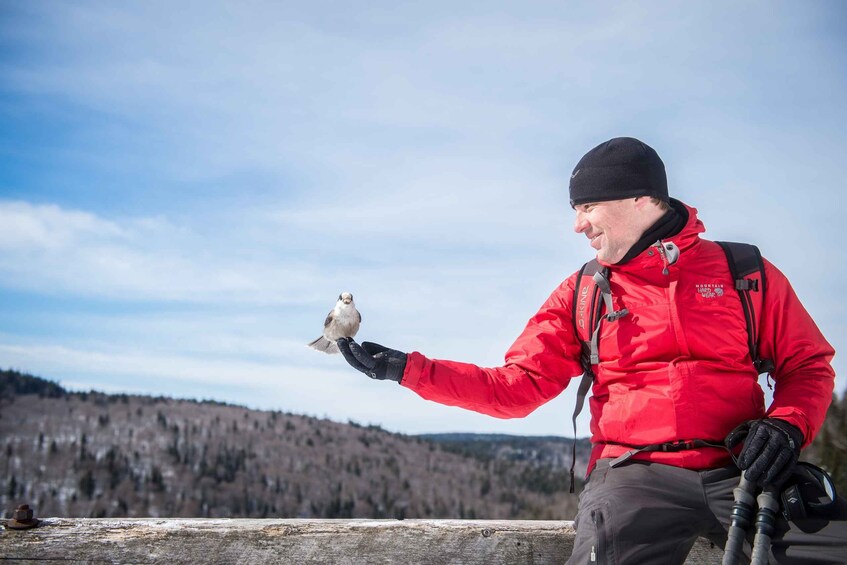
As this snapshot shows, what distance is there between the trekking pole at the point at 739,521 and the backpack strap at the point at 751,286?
0.67m

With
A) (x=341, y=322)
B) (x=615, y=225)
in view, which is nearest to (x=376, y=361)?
(x=341, y=322)

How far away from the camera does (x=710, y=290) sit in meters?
3.17

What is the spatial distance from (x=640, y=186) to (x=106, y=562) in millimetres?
3003

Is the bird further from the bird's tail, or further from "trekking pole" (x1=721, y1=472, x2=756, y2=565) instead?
"trekking pole" (x1=721, y1=472, x2=756, y2=565)

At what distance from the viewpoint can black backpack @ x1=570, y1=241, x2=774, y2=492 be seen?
3168 mm

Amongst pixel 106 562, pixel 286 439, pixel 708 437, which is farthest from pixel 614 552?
pixel 286 439

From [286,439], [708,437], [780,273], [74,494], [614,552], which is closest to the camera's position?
[614,552]

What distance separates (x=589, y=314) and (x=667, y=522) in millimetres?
994

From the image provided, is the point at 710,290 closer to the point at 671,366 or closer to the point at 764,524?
the point at 671,366

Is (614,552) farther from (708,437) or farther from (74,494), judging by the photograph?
(74,494)

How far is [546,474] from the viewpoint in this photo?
29250 mm

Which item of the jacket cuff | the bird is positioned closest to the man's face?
the jacket cuff

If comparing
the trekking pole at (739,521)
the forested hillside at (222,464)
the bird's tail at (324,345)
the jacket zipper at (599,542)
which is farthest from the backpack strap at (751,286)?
the forested hillside at (222,464)

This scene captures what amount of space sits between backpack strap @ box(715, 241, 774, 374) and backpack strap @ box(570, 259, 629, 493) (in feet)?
1.78
